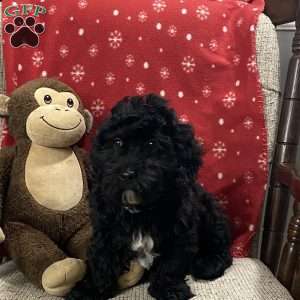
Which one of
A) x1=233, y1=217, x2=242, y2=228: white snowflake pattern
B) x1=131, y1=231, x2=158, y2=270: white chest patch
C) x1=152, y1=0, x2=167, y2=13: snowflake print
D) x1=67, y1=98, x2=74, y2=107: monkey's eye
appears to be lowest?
x1=233, y1=217, x2=242, y2=228: white snowflake pattern

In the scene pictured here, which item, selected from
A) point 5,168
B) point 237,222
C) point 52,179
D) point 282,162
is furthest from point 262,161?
point 5,168

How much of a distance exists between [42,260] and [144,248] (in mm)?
209

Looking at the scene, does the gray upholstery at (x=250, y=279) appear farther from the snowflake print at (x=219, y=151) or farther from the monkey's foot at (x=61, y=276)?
the snowflake print at (x=219, y=151)

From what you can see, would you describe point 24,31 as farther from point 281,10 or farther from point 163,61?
point 281,10

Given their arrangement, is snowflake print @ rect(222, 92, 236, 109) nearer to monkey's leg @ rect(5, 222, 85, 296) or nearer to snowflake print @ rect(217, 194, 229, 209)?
snowflake print @ rect(217, 194, 229, 209)

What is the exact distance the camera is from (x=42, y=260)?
0.89 m

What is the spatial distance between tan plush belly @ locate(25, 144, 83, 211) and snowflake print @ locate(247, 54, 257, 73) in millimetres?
507

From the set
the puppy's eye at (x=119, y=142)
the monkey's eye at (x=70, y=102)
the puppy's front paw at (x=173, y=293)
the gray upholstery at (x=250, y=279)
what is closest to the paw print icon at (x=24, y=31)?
the gray upholstery at (x=250, y=279)

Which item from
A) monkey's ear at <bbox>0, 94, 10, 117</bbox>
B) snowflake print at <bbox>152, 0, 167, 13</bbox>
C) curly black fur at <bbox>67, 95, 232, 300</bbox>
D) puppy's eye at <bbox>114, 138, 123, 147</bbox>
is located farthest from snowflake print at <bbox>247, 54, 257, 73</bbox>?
monkey's ear at <bbox>0, 94, 10, 117</bbox>

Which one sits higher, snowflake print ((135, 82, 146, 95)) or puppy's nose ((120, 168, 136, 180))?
snowflake print ((135, 82, 146, 95))

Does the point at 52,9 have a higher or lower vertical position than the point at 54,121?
higher

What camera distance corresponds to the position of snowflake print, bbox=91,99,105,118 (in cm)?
111

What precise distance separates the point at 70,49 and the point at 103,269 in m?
0.56

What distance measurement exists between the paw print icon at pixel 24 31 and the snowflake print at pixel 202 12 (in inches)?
15.5
